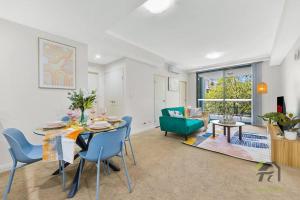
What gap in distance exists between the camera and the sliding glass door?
18.0ft

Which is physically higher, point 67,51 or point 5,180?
point 67,51

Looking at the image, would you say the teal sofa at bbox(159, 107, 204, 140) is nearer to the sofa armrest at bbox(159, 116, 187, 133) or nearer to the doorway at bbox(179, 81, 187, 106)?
the sofa armrest at bbox(159, 116, 187, 133)

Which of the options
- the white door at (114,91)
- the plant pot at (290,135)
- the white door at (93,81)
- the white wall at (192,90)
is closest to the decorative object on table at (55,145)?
the white door at (114,91)

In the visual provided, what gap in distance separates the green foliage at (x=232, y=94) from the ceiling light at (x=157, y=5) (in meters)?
4.91

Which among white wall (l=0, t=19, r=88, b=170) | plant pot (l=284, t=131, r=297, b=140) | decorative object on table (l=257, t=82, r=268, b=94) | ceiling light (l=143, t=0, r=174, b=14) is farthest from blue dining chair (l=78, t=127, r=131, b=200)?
decorative object on table (l=257, t=82, r=268, b=94)

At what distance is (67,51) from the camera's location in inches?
107

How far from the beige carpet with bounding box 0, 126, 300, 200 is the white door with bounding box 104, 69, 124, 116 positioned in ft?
6.82

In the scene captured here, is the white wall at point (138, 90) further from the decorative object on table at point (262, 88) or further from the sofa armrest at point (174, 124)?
the decorative object on table at point (262, 88)

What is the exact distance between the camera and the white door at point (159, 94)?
506 centimetres

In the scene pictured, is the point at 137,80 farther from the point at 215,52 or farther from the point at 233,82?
the point at 233,82

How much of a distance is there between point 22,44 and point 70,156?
2.18m

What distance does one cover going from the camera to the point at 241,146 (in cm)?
294

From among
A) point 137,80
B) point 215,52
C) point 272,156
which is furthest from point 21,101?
point 215,52

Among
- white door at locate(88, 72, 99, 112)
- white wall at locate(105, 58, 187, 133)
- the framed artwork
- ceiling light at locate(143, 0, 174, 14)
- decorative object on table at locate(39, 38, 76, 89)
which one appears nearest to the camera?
ceiling light at locate(143, 0, 174, 14)
